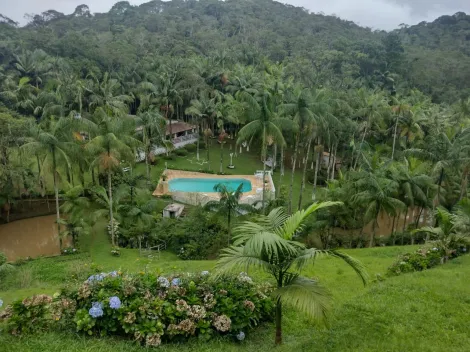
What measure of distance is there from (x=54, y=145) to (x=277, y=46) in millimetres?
52954

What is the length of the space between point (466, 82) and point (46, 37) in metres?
53.8

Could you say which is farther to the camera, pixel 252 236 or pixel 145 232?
pixel 145 232

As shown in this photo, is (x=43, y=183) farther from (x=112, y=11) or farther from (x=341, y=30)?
(x=112, y=11)

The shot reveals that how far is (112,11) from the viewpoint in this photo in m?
106

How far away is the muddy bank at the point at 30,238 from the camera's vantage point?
70.0ft

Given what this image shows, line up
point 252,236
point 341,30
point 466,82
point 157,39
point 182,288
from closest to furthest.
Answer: point 252,236, point 182,288, point 466,82, point 157,39, point 341,30

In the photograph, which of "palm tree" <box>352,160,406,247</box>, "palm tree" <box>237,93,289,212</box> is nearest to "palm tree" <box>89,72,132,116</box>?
"palm tree" <box>237,93,289,212</box>

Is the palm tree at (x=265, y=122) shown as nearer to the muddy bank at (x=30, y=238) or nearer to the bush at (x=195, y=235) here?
the bush at (x=195, y=235)

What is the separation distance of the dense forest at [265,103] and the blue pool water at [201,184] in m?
3.32

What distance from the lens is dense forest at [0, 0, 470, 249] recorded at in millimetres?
20766

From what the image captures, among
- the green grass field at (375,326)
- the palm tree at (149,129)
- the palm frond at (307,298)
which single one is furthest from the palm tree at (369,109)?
the palm frond at (307,298)

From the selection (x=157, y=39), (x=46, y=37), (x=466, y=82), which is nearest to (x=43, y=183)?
(x=46, y=37)

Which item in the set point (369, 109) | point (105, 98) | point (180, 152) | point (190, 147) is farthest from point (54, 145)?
point (190, 147)

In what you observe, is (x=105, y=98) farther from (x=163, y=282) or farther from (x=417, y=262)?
(x=163, y=282)
